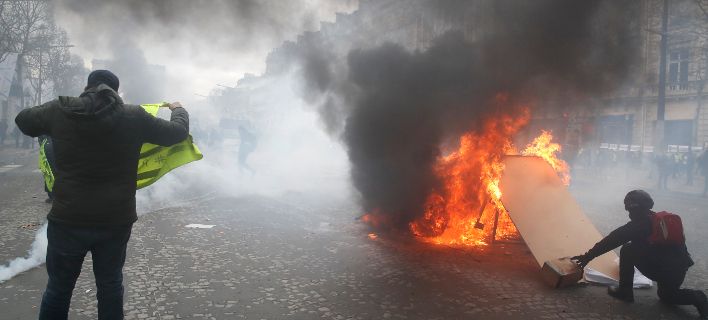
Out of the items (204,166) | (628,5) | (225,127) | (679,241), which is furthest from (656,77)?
(225,127)

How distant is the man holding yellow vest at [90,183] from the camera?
2.62 metres

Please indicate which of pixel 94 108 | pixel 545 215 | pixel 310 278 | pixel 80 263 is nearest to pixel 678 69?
pixel 545 215

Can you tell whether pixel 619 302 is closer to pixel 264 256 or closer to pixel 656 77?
pixel 264 256

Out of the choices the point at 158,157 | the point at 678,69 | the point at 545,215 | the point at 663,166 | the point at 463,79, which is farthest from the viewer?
the point at 678,69

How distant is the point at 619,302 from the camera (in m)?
4.34

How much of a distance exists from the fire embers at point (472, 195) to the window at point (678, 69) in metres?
Answer: 24.9

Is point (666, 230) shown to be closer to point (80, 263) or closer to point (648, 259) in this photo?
point (648, 259)

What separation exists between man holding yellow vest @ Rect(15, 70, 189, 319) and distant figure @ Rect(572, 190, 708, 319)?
13.7ft

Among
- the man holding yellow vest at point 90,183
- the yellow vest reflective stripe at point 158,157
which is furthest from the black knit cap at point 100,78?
the yellow vest reflective stripe at point 158,157

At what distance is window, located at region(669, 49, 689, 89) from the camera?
25938 millimetres

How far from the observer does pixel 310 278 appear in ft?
15.8

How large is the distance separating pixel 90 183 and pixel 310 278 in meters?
2.65

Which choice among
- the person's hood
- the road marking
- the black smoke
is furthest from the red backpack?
the road marking

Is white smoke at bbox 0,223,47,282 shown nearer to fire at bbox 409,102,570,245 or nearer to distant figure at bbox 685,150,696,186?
fire at bbox 409,102,570,245
